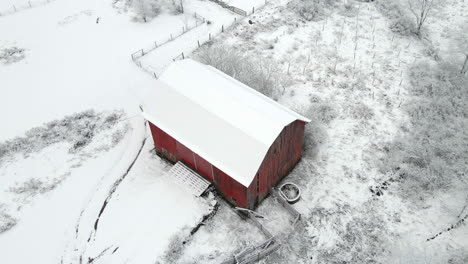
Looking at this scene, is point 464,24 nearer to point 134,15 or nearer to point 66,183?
point 134,15

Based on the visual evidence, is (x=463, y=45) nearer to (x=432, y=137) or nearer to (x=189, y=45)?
(x=432, y=137)

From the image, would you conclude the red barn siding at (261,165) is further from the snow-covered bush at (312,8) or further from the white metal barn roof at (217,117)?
the snow-covered bush at (312,8)

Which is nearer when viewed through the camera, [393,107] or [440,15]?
[393,107]

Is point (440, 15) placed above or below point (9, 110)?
A: above

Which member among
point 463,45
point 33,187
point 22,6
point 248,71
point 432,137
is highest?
point 248,71

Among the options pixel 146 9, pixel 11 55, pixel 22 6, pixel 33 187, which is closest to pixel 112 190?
pixel 33 187

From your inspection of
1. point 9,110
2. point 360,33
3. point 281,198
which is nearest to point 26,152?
point 9,110

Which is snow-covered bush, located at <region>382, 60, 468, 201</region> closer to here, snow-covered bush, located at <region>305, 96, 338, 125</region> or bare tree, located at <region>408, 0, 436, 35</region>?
snow-covered bush, located at <region>305, 96, 338, 125</region>
